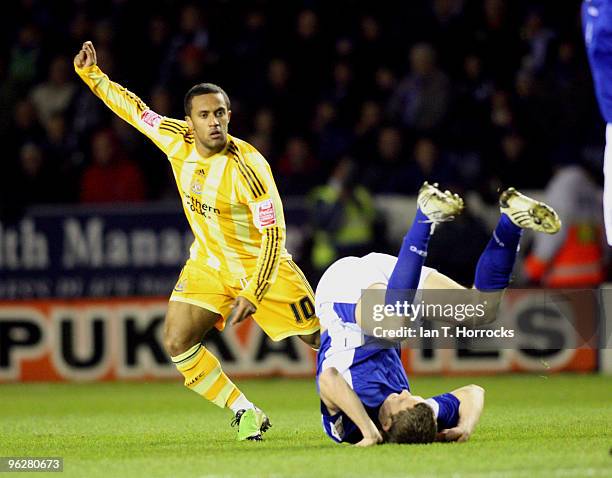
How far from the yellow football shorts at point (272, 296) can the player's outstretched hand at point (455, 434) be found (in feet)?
4.79

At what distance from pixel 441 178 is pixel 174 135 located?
17.1 feet

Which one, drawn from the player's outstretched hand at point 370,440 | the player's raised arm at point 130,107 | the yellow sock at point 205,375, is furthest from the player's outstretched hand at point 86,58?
the player's outstretched hand at point 370,440

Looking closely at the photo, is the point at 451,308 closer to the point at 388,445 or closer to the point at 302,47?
the point at 388,445

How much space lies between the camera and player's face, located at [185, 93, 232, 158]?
8031 mm

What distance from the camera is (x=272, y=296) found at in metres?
8.38

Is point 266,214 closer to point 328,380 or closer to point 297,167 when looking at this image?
point 328,380

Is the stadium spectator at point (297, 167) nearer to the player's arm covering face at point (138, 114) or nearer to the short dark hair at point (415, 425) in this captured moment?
the player's arm covering face at point (138, 114)

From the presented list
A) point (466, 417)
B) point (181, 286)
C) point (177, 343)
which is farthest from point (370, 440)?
point (181, 286)

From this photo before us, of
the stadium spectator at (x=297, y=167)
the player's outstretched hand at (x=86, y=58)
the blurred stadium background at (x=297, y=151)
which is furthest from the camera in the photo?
the stadium spectator at (x=297, y=167)

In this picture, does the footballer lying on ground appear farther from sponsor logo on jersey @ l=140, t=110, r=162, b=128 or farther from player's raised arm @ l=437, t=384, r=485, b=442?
sponsor logo on jersey @ l=140, t=110, r=162, b=128

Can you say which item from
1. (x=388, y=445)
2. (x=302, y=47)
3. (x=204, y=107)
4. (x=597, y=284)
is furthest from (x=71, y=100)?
(x=388, y=445)

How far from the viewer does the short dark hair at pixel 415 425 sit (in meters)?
7.00

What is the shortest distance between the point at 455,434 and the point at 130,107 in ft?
10.4

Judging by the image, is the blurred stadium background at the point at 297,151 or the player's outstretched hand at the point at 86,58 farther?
the blurred stadium background at the point at 297,151
